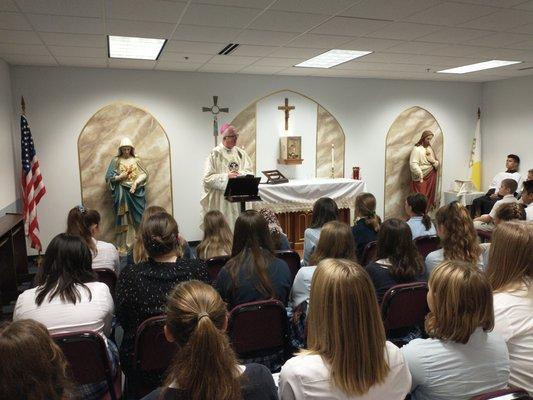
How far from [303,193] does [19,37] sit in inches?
153

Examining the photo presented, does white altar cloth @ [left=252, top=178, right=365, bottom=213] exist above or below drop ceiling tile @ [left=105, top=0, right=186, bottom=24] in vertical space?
below

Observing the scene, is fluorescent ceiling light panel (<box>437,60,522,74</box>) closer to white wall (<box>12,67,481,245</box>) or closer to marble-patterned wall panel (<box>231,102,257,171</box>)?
white wall (<box>12,67,481,245</box>)

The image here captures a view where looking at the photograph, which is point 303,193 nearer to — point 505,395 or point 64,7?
point 64,7

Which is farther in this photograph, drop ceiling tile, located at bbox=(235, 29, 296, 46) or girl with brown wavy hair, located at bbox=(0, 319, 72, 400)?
drop ceiling tile, located at bbox=(235, 29, 296, 46)

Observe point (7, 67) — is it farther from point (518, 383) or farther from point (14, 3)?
point (518, 383)

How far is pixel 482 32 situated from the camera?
4.06m

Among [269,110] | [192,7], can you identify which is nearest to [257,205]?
[269,110]

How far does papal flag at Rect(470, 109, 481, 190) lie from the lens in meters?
8.12

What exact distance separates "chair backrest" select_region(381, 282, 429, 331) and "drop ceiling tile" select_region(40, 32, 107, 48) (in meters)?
3.44

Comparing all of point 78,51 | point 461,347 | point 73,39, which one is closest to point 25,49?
point 78,51

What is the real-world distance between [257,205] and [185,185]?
1.22 meters

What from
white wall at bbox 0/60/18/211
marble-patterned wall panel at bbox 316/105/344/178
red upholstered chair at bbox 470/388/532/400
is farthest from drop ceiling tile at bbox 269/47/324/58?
red upholstered chair at bbox 470/388/532/400

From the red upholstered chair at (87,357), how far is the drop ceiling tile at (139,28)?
272 cm

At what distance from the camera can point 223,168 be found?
579 centimetres
